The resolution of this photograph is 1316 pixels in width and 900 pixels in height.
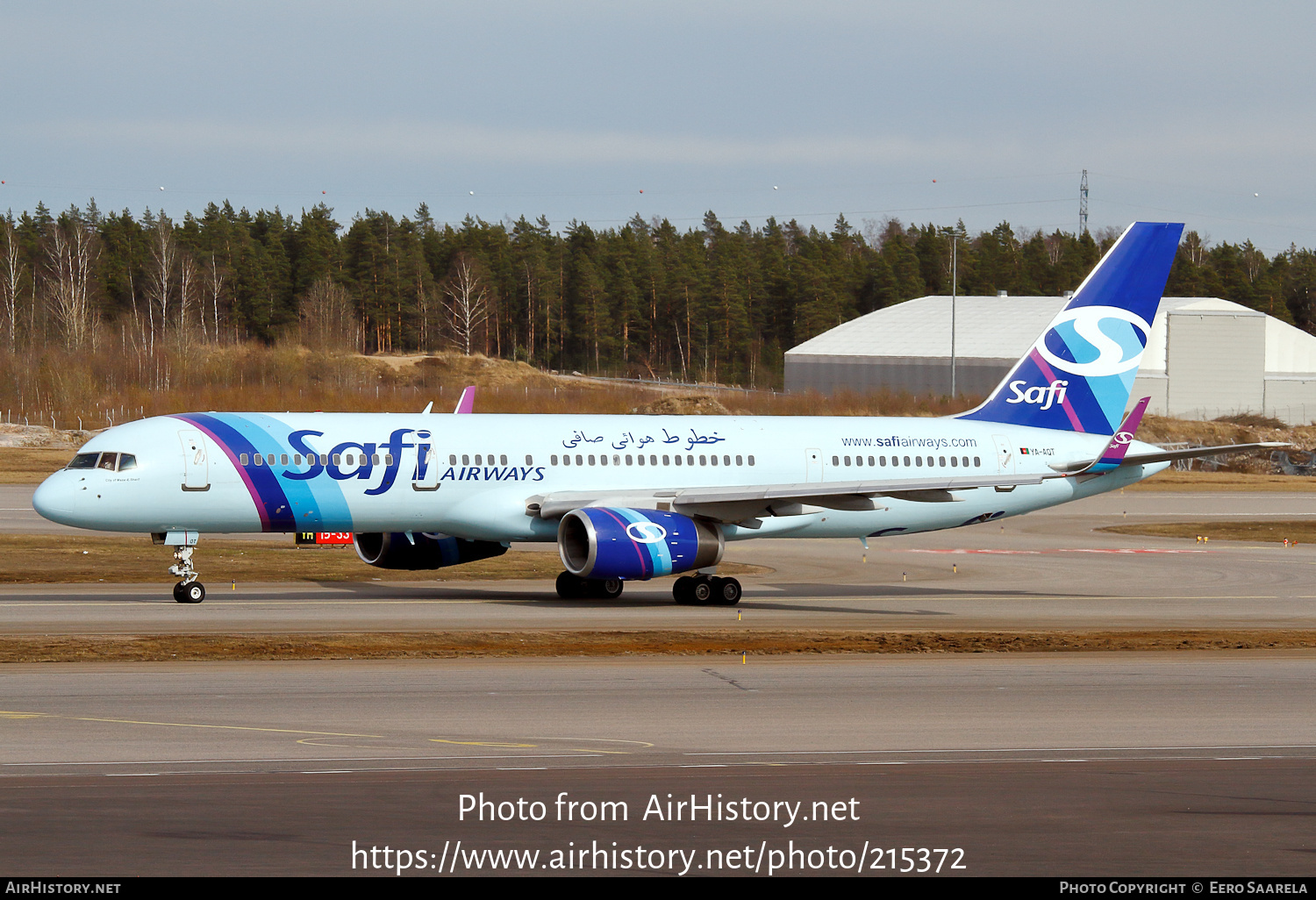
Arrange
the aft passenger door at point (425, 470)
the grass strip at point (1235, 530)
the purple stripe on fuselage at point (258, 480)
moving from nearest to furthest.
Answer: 1. the purple stripe on fuselage at point (258, 480)
2. the aft passenger door at point (425, 470)
3. the grass strip at point (1235, 530)

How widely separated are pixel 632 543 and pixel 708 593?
10.8 ft

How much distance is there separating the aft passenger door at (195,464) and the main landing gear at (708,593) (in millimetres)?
10510

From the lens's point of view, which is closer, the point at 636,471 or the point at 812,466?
the point at 636,471

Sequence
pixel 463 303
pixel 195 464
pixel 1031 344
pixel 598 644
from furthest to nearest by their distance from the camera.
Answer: pixel 463 303 → pixel 1031 344 → pixel 195 464 → pixel 598 644

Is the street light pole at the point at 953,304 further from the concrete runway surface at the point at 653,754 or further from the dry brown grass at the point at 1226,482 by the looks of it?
the concrete runway surface at the point at 653,754

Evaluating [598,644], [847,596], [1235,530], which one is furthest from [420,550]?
[1235,530]

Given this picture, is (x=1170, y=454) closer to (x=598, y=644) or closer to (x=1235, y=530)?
(x=598, y=644)

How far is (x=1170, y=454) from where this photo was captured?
105 ft

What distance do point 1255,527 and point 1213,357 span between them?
59684 mm

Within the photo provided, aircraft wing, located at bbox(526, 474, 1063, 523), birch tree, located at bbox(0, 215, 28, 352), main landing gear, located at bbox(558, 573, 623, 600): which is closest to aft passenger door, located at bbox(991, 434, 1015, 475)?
aircraft wing, located at bbox(526, 474, 1063, 523)

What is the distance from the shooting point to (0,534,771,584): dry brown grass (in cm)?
3657

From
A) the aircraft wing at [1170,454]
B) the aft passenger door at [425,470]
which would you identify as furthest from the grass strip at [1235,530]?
the aft passenger door at [425,470]

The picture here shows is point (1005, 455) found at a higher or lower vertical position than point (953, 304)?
lower

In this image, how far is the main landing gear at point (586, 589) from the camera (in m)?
33.3
